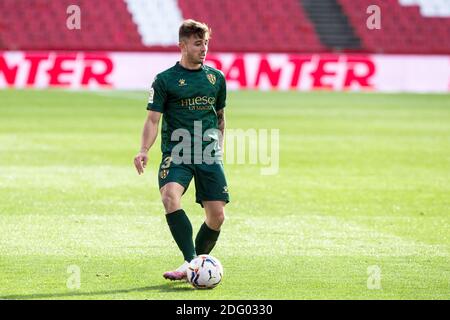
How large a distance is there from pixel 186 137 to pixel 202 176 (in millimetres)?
319

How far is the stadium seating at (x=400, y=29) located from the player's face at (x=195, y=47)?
30.5 m

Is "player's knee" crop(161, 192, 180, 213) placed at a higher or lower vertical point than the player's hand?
lower

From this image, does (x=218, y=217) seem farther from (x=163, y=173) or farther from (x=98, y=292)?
(x=98, y=292)

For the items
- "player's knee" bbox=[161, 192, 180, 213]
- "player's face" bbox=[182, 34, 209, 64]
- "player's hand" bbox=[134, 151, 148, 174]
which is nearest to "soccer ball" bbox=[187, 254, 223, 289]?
"player's knee" bbox=[161, 192, 180, 213]

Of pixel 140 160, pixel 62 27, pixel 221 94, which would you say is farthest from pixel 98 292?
pixel 62 27

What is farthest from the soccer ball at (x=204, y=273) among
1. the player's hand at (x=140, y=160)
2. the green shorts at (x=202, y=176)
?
the player's hand at (x=140, y=160)

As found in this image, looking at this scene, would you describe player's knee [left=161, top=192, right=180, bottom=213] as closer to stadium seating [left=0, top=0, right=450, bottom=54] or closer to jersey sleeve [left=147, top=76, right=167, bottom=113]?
jersey sleeve [left=147, top=76, right=167, bottom=113]

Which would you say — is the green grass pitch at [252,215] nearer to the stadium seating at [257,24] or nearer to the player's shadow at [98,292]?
the player's shadow at [98,292]

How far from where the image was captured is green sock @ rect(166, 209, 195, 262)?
7.88 m

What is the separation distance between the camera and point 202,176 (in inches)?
315

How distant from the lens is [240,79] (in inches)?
1252

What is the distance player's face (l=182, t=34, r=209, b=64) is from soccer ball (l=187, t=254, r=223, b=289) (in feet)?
4.91

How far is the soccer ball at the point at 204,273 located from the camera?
24.7 ft
